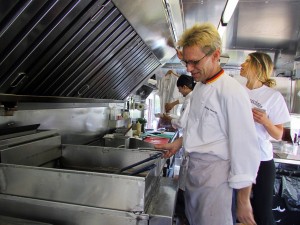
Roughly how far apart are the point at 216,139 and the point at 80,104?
1431mm

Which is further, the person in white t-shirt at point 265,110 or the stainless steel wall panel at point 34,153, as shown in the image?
the person in white t-shirt at point 265,110

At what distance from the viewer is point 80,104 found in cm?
221

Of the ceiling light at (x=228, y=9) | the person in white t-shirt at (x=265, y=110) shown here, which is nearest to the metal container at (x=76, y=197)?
the person in white t-shirt at (x=265, y=110)

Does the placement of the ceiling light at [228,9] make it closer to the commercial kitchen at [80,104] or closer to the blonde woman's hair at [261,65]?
the commercial kitchen at [80,104]

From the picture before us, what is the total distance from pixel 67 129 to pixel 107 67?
649 millimetres

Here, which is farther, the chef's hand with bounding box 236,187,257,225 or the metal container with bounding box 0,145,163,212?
the chef's hand with bounding box 236,187,257,225

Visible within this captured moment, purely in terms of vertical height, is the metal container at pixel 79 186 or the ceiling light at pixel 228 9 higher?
the ceiling light at pixel 228 9

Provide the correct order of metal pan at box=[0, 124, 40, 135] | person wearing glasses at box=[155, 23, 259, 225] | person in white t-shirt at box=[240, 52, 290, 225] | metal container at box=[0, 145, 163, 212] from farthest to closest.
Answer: person in white t-shirt at box=[240, 52, 290, 225] → metal pan at box=[0, 124, 40, 135] → person wearing glasses at box=[155, 23, 259, 225] → metal container at box=[0, 145, 163, 212]

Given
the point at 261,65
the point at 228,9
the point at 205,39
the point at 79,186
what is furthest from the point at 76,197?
the point at 228,9

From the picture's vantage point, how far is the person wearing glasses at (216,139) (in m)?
1.10

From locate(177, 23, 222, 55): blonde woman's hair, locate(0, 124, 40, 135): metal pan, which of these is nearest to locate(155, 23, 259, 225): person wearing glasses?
locate(177, 23, 222, 55): blonde woman's hair

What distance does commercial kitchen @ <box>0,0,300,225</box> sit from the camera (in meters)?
0.97

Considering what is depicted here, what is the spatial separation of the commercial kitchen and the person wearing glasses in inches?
7.8

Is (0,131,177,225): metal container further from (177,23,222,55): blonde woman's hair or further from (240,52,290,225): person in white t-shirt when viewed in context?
(240,52,290,225): person in white t-shirt
